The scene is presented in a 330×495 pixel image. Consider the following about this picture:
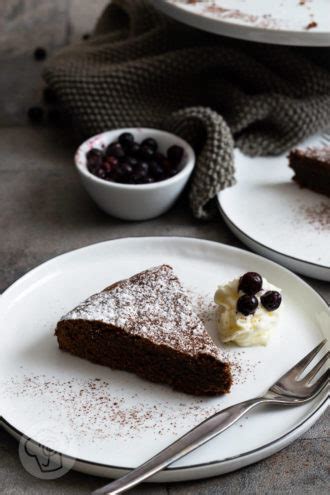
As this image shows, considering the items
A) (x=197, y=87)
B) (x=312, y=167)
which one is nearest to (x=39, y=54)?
(x=197, y=87)

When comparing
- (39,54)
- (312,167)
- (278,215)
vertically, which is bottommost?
(39,54)

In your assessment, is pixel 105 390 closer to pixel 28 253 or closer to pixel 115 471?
pixel 115 471

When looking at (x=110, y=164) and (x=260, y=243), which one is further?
(x=110, y=164)

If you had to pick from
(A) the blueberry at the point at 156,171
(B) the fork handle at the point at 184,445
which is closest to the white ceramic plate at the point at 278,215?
(A) the blueberry at the point at 156,171

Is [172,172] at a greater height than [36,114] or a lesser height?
greater

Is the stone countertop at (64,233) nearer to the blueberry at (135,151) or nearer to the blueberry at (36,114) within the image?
the blueberry at (36,114)

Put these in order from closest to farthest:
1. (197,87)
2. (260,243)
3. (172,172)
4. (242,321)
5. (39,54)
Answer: (242,321)
(260,243)
(172,172)
(197,87)
(39,54)

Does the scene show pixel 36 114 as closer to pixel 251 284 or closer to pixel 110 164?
pixel 110 164
